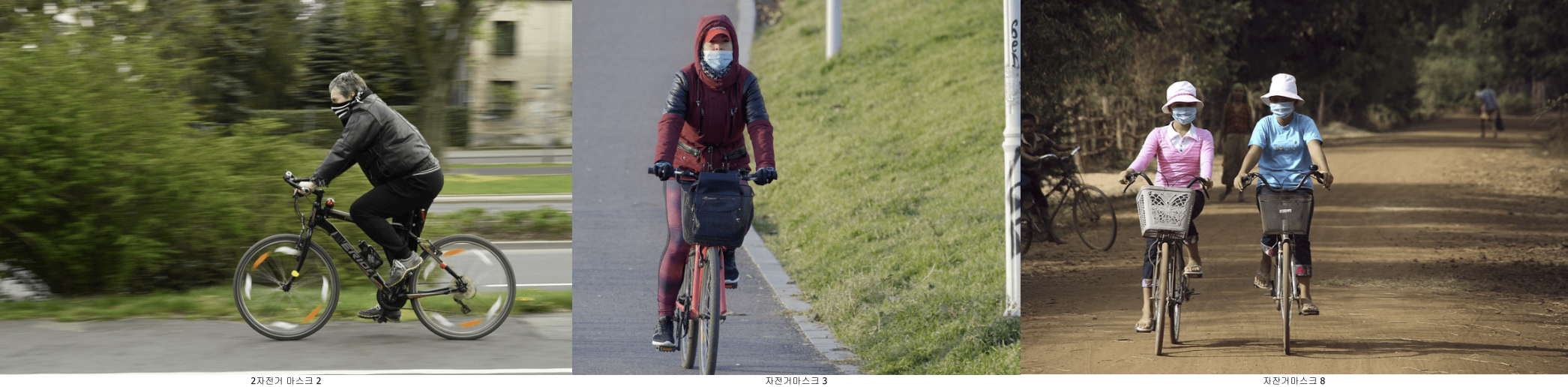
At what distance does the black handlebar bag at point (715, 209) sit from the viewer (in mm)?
4367

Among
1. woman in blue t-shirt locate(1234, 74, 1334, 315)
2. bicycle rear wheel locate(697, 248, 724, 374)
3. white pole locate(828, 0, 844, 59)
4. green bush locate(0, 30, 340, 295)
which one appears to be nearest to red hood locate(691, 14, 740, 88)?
bicycle rear wheel locate(697, 248, 724, 374)

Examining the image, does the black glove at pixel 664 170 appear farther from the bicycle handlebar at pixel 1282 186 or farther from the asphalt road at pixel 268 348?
the bicycle handlebar at pixel 1282 186

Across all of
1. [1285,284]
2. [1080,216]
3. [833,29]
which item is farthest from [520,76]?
[833,29]

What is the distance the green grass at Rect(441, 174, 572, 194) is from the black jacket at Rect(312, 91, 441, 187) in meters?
0.55

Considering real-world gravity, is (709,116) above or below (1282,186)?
above

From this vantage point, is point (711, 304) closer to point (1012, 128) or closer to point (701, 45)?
point (701, 45)

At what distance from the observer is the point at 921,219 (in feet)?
29.0

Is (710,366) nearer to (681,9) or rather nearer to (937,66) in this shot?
(681,9)

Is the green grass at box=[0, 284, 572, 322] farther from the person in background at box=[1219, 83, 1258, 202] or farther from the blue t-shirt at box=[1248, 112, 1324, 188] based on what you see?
the blue t-shirt at box=[1248, 112, 1324, 188]

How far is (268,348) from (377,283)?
0.59 meters

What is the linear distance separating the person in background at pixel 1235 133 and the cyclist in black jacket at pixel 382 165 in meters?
3.64

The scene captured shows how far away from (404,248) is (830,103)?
290 inches

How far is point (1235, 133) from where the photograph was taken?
5.84 m

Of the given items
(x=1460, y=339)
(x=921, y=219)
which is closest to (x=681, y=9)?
(x=921, y=219)
